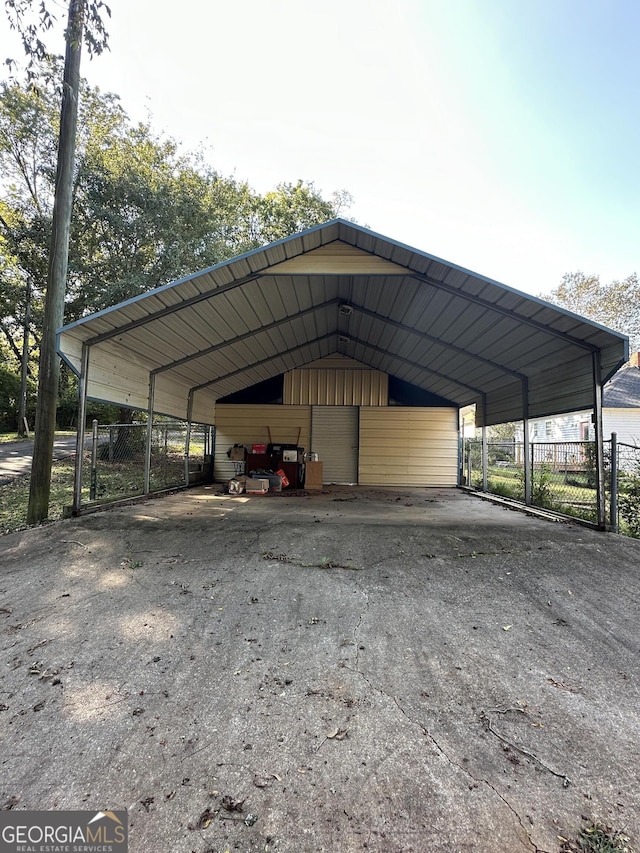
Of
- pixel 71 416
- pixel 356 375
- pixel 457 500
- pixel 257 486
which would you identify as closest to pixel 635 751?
pixel 457 500

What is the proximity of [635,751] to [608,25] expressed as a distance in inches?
497

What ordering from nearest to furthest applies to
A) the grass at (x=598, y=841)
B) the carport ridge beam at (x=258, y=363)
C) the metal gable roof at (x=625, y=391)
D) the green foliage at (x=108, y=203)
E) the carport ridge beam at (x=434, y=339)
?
1. the grass at (x=598, y=841)
2. the carport ridge beam at (x=434, y=339)
3. the carport ridge beam at (x=258, y=363)
4. the green foliage at (x=108, y=203)
5. the metal gable roof at (x=625, y=391)

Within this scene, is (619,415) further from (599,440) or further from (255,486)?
(255,486)

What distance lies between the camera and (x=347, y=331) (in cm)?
984

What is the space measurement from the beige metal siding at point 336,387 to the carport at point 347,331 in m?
1.69

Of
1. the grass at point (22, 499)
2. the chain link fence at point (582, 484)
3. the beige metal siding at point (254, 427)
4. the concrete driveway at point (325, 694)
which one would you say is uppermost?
the beige metal siding at point (254, 427)

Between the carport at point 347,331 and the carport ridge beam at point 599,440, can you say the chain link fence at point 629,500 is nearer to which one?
the carport ridge beam at point 599,440

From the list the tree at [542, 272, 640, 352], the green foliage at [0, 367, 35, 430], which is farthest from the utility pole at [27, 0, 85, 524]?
the tree at [542, 272, 640, 352]

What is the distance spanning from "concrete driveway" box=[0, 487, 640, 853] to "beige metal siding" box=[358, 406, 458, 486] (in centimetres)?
758

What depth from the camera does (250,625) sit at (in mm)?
2707

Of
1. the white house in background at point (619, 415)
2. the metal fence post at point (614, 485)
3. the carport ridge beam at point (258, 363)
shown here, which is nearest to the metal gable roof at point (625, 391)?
the white house in background at point (619, 415)

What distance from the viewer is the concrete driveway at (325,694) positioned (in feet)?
4.45

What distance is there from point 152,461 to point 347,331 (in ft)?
26.0

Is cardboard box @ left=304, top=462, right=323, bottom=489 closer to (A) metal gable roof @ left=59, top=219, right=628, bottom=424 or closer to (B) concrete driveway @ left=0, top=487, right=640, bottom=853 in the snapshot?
(A) metal gable roof @ left=59, top=219, right=628, bottom=424
